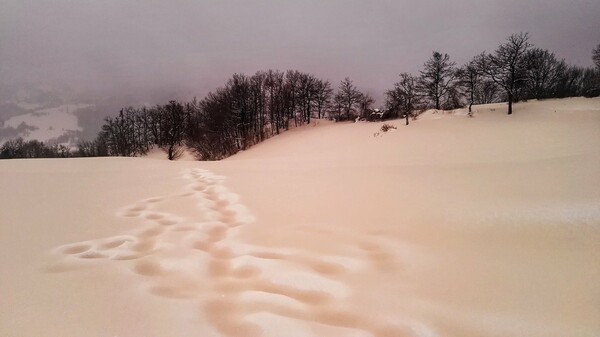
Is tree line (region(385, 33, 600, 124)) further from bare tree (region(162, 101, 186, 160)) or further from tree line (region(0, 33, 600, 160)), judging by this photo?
bare tree (region(162, 101, 186, 160))

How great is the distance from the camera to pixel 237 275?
1.94 m

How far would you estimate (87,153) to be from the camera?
163ft

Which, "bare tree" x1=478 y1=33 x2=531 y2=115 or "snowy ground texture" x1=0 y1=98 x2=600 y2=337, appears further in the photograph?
"bare tree" x1=478 y1=33 x2=531 y2=115

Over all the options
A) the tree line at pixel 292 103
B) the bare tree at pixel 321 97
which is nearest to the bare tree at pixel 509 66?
the tree line at pixel 292 103

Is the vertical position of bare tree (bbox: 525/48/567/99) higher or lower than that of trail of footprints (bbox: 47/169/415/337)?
higher

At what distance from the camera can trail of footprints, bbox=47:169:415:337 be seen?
1432 mm

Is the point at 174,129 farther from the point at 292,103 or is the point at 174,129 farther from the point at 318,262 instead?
the point at 318,262

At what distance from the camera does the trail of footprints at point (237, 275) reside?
1432 mm

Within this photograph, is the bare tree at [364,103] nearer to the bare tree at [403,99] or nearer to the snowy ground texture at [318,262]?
the bare tree at [403,99]

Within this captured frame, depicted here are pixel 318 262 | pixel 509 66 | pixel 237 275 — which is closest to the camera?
pixel 237 275

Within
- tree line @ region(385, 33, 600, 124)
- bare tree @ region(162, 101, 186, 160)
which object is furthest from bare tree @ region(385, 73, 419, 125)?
bare tree @ region(162, 101, 186, 160)

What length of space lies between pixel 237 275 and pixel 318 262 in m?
0.57

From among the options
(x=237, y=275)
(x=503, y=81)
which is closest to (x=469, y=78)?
(x=503, y=81)

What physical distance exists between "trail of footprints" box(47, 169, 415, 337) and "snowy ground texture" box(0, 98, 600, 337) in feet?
0.03
